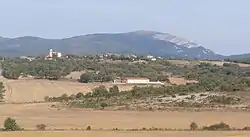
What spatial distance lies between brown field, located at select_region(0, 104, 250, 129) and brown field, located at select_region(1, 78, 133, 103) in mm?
23034

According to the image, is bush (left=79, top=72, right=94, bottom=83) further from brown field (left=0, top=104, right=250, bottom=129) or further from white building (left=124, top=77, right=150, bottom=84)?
brown field (left=0, top=104, right=250, bottom=129)

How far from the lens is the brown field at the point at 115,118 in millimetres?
44875

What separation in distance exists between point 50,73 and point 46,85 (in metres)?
20.5

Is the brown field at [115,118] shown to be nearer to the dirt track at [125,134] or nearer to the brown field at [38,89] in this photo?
the dirt track at [125,134]

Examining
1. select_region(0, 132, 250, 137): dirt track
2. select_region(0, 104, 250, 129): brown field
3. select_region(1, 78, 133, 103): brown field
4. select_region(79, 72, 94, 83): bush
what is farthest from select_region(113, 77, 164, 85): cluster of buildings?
select_region(0, 132, 250, 137): dirt track

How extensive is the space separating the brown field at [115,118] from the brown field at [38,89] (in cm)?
2303

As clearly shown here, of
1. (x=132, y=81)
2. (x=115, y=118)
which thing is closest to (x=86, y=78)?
(x=132, y=81)

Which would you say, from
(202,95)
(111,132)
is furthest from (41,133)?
(202,95)

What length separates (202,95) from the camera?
69250 mm

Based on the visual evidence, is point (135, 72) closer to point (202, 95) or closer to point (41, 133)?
point (202, 95)

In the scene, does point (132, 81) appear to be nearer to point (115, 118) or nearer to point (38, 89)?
A: point (38, 89)

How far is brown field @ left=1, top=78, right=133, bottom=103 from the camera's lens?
274ft

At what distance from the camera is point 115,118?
167 feet

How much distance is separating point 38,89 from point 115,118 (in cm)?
4583
